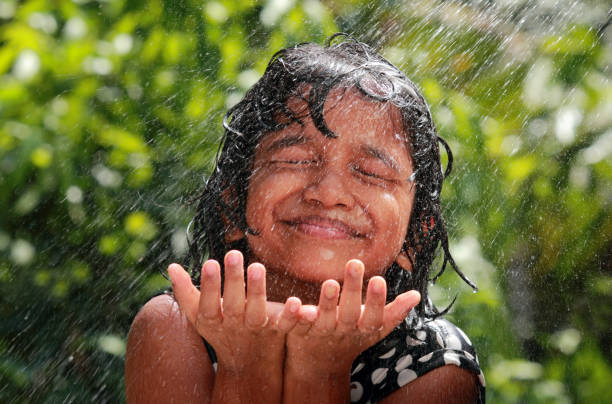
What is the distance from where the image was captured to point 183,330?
63.3 inches

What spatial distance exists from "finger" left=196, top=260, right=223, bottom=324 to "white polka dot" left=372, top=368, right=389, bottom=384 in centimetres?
58

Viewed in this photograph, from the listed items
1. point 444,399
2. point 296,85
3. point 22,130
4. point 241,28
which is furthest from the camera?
point 241,28

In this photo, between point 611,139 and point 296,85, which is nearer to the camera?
point 296,85

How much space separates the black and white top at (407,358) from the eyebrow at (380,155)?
16.4 inches

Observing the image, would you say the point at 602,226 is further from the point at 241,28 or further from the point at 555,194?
the point at 241,28

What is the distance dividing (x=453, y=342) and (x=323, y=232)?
43 cm

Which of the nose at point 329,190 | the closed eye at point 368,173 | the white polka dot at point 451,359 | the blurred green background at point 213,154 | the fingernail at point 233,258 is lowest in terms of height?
the blurred green background at point 213,154

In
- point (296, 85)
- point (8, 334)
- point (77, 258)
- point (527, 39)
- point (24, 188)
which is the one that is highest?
point (296, 85)

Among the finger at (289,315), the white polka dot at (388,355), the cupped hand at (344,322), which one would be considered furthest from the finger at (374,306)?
the white polka dot at (388,355)

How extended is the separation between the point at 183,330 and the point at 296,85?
66 cm

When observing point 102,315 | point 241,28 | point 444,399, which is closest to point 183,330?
point 444,399

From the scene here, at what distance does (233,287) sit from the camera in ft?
3.91

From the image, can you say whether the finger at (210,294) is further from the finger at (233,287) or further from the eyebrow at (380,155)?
the eyebrow at (380,155)

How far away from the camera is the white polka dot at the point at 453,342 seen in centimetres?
171
